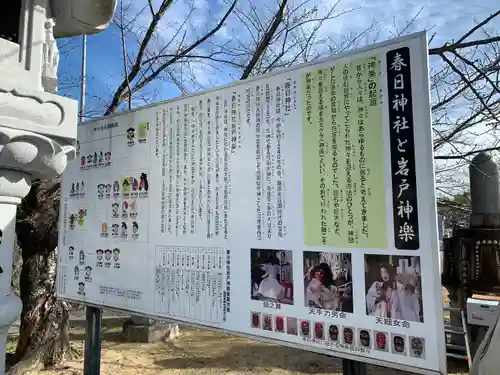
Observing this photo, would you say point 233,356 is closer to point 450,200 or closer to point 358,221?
point 450,200

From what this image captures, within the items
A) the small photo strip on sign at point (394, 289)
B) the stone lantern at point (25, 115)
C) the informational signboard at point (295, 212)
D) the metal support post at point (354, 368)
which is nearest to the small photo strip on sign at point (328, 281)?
the informational signboard at point (295, 212)

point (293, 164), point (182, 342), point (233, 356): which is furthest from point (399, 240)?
point (182, 342)

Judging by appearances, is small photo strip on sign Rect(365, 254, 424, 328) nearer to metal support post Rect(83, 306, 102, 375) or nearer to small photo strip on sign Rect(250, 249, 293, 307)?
small photo strip on sign Rect(250, 249, 293, 307)

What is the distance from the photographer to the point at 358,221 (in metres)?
2.38

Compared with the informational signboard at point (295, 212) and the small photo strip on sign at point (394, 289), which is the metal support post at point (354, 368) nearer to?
the informational signboard at point (295, 212)

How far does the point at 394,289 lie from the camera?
2.24m

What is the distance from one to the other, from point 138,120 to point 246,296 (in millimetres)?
1932

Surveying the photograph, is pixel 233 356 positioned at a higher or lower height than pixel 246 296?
lower

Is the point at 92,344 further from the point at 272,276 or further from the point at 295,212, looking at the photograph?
the point at 295,212

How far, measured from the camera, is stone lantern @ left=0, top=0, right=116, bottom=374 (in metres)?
2.38

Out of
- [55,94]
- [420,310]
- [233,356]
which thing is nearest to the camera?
[420,310]

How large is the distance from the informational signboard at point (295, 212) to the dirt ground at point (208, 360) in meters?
2.92

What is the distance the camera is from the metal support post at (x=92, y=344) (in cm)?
393

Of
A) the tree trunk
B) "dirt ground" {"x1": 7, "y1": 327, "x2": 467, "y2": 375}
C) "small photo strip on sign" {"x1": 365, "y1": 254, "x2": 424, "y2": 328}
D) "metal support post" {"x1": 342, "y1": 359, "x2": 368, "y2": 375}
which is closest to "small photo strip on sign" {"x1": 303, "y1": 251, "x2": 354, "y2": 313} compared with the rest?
"small photo strip on sign" {"x1": 365, "y1": 254, "x2": 424, "y2": 328}
